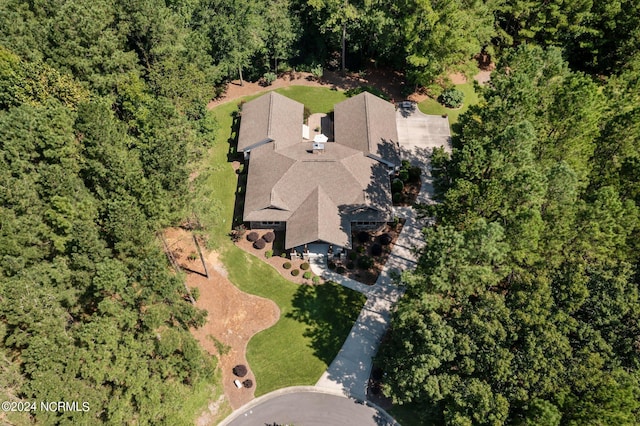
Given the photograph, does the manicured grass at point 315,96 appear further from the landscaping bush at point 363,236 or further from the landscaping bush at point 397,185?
the landscaping bush at point 363,236

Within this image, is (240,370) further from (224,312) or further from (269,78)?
(269,78)

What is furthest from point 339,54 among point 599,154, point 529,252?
point 529,252

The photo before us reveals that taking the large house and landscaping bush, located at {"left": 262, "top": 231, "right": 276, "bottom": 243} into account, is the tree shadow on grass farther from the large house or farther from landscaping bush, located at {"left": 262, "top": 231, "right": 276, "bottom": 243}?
landscaping bush, located at {"left": 262, "top": 231, "right": 276, "bottom": 243}

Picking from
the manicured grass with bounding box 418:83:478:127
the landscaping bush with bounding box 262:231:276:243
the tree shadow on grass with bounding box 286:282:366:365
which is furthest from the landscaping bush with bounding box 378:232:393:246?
the manicured grass with bounding box 418:83:478:127

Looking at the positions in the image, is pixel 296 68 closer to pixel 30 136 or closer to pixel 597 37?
pixel 30 136

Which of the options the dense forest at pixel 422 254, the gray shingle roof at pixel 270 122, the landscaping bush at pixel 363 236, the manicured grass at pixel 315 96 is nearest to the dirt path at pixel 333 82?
the manicured grass at pixel 315 96
